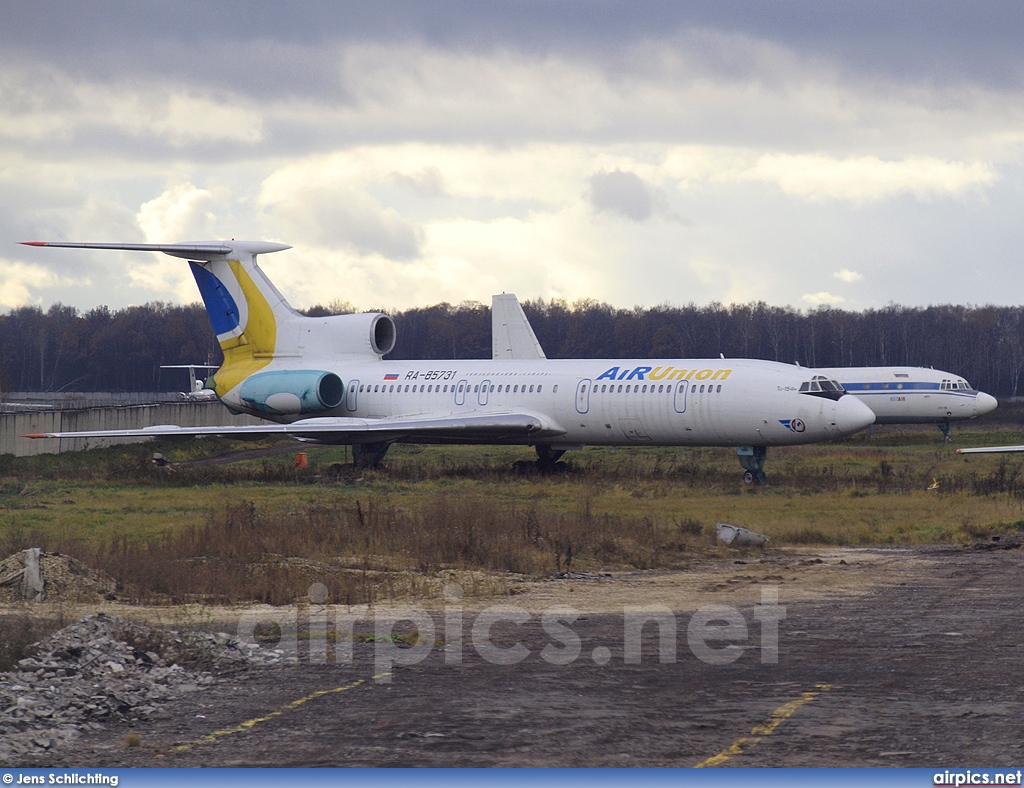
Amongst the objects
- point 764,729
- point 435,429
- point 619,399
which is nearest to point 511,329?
point 435,429

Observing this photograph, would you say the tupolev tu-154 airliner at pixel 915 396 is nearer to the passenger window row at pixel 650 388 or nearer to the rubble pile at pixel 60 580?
Answer: the passenger window row at pixel 650 388

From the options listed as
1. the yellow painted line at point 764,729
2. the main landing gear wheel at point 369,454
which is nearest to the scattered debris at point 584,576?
the yellow painted line at point 764,729

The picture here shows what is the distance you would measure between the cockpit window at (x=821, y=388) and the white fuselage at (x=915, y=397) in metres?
22.9

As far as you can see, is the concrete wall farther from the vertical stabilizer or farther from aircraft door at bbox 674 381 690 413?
aircraft door at bbox 674 381 690 413

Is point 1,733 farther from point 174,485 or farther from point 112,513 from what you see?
point 174,485

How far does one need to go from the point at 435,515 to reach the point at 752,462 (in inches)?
526

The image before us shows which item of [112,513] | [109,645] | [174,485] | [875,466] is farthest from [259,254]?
[109,645]

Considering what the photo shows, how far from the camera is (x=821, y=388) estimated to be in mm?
32781

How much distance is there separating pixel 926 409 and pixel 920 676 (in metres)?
46.2

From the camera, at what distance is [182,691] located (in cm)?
1098

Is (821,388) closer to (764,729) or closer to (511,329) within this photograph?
(511,329)

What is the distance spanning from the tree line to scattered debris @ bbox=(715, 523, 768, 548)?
10161 cm

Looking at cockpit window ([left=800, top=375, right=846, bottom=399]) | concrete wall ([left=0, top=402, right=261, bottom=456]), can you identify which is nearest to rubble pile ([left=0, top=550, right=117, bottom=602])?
cockpit window ([left=800, top=375, right=846, bottom=399])

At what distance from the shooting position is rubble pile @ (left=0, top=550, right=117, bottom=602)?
15.6 meters
